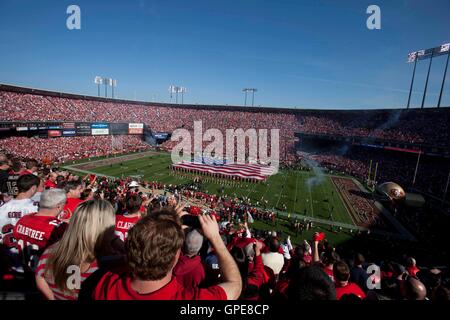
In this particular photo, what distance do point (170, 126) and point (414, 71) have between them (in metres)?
54.2

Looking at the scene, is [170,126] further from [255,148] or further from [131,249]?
[131,249]

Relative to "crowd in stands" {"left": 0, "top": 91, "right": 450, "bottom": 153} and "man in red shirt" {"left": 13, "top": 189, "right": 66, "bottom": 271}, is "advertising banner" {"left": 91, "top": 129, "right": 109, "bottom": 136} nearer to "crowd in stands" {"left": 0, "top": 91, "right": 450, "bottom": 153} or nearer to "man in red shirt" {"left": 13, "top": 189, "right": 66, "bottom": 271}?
"crowd in stands" {"left": 0, "top": 91, "right": 450, "bottom": 153}

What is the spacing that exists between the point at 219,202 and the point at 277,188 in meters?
9.53

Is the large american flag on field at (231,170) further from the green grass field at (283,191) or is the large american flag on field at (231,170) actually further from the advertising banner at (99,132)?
the advertising banner at (99,132)

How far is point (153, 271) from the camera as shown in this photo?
1705 millimetres

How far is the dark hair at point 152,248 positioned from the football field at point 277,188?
21.4 m

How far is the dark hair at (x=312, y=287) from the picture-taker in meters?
2.02

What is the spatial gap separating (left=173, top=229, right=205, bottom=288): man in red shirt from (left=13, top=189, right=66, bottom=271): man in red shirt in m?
1.71

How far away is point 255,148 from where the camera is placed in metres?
50.5

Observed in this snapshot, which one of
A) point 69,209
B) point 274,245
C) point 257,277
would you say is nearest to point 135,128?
point 69,209

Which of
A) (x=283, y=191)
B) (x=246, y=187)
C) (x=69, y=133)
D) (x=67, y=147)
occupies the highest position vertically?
(x=69, y=133)

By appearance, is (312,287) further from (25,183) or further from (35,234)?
(25,183)
